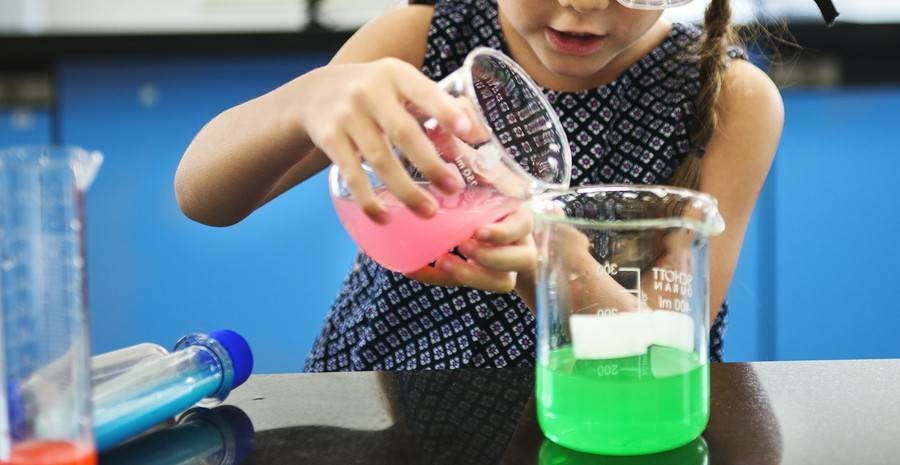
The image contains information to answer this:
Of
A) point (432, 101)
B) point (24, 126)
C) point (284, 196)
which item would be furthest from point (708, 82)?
point (24, 126)

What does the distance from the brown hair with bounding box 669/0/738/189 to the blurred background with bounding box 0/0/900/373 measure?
2.90 ft

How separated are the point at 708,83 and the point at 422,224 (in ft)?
1.99

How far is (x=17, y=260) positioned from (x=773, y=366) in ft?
1.84

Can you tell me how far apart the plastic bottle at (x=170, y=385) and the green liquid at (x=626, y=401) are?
0.75 feet

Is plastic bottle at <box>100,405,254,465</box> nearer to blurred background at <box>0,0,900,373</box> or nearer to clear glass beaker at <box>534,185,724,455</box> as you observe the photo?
clear glass beaker at <box>534,185,724,455</box>

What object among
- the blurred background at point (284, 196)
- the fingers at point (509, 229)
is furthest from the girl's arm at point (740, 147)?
the blurred background at point (284, 196)

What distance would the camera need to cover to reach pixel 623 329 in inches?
24.7

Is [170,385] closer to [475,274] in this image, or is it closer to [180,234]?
[475,274]

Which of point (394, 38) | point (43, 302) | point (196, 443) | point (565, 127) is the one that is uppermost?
point (394, 38)

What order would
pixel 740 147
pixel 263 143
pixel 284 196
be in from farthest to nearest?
pixel 284 196, pixel 740 147, pixel 263 143

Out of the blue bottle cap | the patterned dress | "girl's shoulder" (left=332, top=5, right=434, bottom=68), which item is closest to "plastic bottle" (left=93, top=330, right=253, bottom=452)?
the blue bottle cap

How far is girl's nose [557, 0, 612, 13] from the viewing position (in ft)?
3.14

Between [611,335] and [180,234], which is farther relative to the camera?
[180,234]

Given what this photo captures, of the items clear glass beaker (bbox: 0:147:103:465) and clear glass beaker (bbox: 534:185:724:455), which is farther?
clear glass beaker (bbox: 534:185:724:455)
